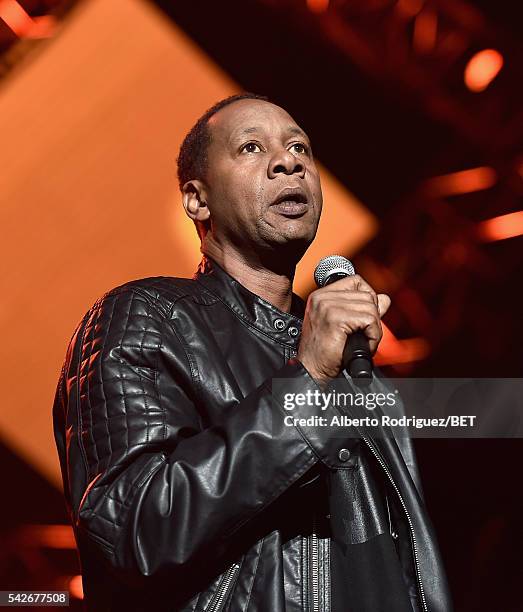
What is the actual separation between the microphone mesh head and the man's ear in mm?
334

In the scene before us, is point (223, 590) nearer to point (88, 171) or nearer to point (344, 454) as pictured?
point (344, 454)

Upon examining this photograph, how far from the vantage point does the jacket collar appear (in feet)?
4.95

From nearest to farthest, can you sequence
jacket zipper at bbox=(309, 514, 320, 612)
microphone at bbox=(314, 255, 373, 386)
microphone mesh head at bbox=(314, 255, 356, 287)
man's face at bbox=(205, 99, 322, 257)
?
microphone at bbox=(314, 255, 373, 386)
jacket zipper at bbox=(309, 514, 320, 612)
microphone mesh head at bbox=(314, 255, 356, 287)
man's face at bbox=(205, 99, 322, 257)

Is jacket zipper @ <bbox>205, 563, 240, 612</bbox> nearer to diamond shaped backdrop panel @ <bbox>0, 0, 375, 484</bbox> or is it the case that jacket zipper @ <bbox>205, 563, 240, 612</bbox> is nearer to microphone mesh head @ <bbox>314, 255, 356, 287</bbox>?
microphone mesh head @ <bbox>314, 255, 356, 287</bbox>

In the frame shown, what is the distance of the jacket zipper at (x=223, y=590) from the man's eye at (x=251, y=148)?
811mm

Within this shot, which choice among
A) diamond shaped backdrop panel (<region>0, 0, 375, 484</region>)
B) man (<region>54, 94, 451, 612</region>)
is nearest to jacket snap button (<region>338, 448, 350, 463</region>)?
man (<region>54, 94, 451, 612</region>)

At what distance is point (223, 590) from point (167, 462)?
20cm

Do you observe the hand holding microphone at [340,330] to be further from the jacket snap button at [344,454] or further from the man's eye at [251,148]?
the man's eye at [251,148]

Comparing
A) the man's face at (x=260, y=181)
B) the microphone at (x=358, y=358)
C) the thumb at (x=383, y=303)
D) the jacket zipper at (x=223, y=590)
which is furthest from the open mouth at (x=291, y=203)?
the jacket zipper at (x=223, y=590)

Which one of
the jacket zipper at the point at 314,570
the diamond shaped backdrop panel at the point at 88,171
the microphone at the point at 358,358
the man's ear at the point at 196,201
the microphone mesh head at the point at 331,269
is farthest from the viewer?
the diamond shaped backdrop panel at the point at 88,171

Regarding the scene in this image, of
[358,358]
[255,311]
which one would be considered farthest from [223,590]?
[255,311]

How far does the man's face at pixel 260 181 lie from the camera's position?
1.60 metres

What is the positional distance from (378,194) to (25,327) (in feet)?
4.72

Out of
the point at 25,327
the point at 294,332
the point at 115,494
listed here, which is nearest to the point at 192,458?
the point at 115,494
